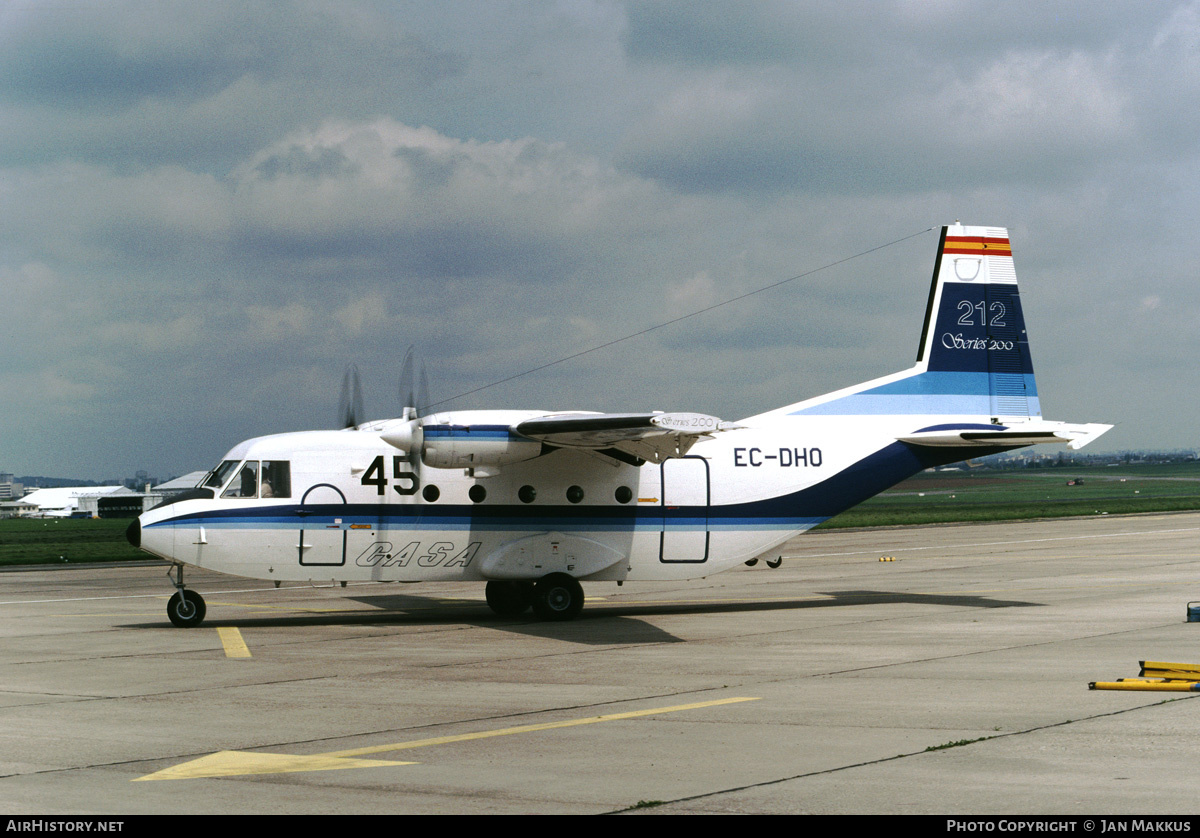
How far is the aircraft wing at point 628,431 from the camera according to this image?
59.9 ft

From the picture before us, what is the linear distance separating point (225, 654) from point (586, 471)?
7.57 metres

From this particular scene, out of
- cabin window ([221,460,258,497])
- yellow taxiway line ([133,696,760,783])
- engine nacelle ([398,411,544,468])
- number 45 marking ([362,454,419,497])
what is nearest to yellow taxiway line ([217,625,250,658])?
cabin window ([221,460,258,497])

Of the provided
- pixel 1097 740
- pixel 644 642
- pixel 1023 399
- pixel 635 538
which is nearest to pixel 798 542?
pixel 1023 399

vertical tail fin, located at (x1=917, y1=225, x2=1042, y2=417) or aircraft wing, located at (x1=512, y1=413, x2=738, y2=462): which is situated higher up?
vertical tail fin, located at (x1=917, y1=225, x2=1042, y2=417)

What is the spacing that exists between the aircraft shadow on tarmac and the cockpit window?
270cm

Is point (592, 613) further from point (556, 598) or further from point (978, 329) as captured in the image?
point (978, 329)

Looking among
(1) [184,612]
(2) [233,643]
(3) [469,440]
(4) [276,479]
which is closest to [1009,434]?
(3) [469,440]

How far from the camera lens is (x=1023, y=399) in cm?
2539

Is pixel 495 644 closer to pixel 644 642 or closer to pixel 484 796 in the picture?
pixel 644 642

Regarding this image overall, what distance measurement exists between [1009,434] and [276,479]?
1472 cm

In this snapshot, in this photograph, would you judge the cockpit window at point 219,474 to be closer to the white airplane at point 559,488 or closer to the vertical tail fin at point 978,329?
the white airplane at point 559,488

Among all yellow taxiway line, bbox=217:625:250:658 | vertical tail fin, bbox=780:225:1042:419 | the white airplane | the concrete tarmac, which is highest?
vertical tail fin, bbox=780:225:1042:419

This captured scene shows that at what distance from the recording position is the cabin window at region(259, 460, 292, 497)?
2123 cm

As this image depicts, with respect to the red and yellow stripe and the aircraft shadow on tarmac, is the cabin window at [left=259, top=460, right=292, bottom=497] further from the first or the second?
the red and yellow stripe
